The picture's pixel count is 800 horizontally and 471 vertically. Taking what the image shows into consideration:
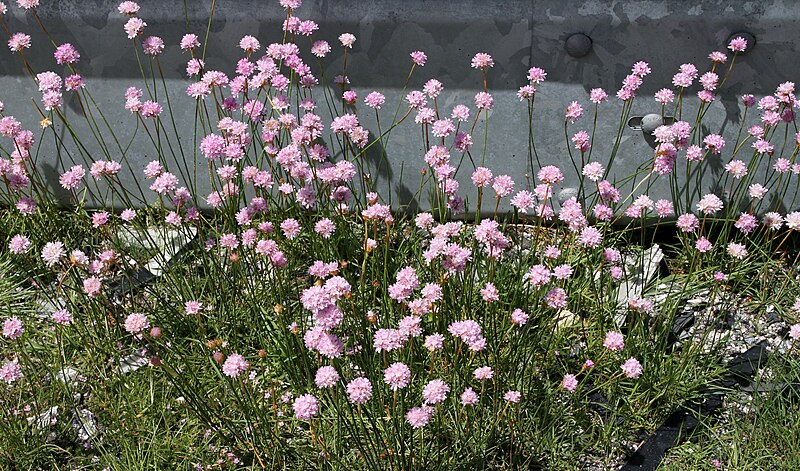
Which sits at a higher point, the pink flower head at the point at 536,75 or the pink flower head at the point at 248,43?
the pink flower head at the point at 248,43

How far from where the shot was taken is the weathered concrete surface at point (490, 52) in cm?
374

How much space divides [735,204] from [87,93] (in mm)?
3155

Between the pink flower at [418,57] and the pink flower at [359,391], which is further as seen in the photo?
the pink flower at [418,57]

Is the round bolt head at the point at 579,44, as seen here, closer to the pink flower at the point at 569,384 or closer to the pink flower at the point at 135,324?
the pink flower at the point at 569,384

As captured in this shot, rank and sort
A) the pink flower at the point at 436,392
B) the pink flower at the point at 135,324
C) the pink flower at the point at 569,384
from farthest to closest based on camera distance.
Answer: the pink flower at the point at 569,384 → the pink flower at the point at 135,324 → the pink flower at the point at 436,392

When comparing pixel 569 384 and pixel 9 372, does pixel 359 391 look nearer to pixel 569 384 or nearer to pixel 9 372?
pixel 569 384

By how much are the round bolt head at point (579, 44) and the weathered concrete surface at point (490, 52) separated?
35 mm

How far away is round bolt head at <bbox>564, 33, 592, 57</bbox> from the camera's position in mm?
3764

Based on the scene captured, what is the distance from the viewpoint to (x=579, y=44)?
3770 millimetres

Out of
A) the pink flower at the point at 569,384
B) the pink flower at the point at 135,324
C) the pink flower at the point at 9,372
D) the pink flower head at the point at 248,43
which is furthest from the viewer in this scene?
the pink flower head at the point at 248,43

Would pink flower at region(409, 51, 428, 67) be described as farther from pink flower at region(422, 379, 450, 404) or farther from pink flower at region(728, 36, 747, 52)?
pink flower at region(422, 379, 450, 404)

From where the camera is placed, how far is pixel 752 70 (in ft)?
12.4

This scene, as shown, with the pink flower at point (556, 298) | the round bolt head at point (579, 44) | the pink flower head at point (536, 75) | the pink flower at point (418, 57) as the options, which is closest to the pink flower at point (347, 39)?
the pink flower at point (418, 57)

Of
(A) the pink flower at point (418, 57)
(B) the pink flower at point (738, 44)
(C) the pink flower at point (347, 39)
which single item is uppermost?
(C) the pink flower at point (347, 39)
